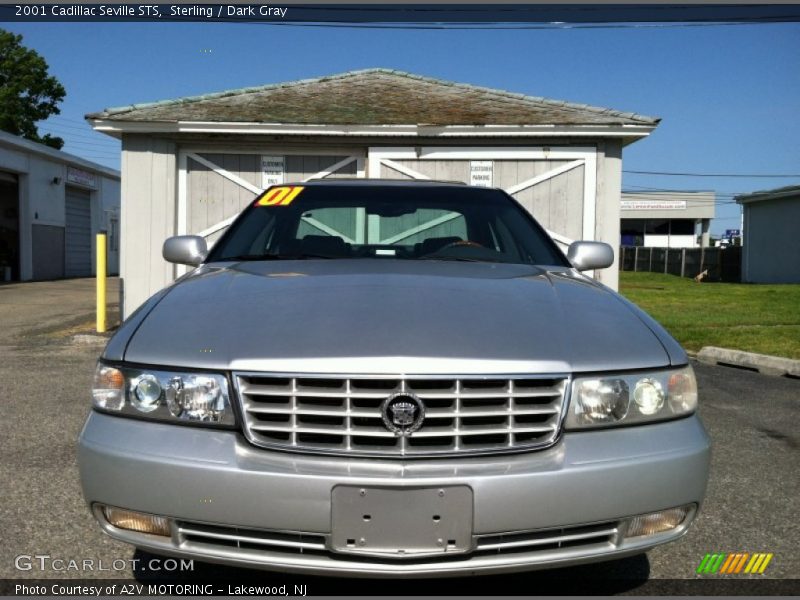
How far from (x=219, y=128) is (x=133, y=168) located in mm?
1185

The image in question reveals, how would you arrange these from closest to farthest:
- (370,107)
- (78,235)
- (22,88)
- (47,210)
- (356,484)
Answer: (356,484)
(370,107)
(47,210)
(78,235)
(22,88)

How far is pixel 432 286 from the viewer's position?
2795mm

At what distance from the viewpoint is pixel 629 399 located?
2.35 metres

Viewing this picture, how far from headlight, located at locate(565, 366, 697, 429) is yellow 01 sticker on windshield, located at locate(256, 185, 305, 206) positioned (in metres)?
2.20

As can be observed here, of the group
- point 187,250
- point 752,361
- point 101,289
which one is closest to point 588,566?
point 187,250

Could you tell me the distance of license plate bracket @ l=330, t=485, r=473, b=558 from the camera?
2088mm

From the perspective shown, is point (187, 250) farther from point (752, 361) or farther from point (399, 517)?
point (752, 361)

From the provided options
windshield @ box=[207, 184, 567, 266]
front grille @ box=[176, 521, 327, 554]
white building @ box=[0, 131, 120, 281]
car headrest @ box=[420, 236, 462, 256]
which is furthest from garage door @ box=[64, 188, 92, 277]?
front grille @ box=[176, 521, 327, 554]

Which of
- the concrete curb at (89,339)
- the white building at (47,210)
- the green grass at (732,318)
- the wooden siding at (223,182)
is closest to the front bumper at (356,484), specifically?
the concrete curb at (89,339)

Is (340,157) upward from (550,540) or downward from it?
upward

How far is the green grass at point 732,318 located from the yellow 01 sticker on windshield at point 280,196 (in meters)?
6.61

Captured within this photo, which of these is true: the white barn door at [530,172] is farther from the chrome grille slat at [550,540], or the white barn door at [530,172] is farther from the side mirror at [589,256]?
the chrome grille slat at [550,540]

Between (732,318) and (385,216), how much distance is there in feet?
34.7

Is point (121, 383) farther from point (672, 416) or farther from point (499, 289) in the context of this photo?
point (672, 416)
